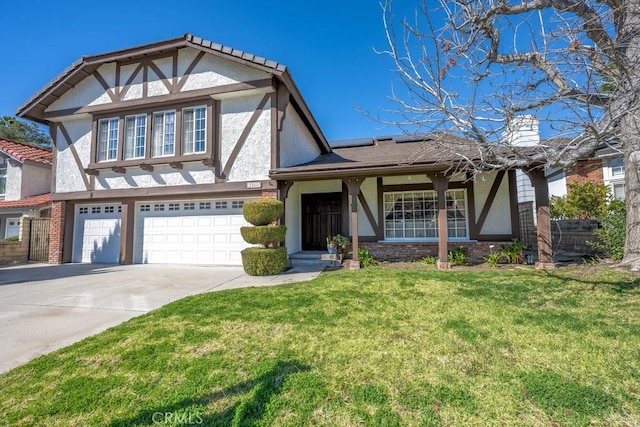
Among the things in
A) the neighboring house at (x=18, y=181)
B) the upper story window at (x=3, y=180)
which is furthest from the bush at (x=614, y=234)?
the upper story window at (x=3, y=180)

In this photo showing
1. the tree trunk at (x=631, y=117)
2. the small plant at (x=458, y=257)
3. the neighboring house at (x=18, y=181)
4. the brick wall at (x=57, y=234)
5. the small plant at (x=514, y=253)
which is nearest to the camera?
the tree trunk at (x=631, y=117)

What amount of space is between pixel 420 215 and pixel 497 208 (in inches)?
95.3

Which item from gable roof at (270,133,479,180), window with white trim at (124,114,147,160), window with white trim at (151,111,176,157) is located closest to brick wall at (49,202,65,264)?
window with white trim at (124,114,147,160)

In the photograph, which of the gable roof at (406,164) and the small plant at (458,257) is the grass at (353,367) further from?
the small plant at (458,257)

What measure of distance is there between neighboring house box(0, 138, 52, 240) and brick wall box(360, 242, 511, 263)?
578 inches

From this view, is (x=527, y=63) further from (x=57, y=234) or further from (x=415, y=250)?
(x=57, y=234)

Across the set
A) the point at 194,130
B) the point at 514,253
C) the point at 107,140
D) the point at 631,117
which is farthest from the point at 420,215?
the point at 107,140

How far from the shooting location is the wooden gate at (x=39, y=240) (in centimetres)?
1217

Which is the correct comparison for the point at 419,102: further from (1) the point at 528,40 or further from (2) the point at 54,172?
(2) the point at 54,172

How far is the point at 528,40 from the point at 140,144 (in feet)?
37.7

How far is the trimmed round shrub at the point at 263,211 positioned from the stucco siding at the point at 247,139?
1339mm

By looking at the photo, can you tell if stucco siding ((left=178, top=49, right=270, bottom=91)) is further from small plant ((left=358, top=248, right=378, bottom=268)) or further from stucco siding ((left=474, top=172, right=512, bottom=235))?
stucco siding ((left=474, top=172, right=512, bottom=235))

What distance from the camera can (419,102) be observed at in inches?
217

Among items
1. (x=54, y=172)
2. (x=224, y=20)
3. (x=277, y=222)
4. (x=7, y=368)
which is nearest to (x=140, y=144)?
(x=54, y=172)
